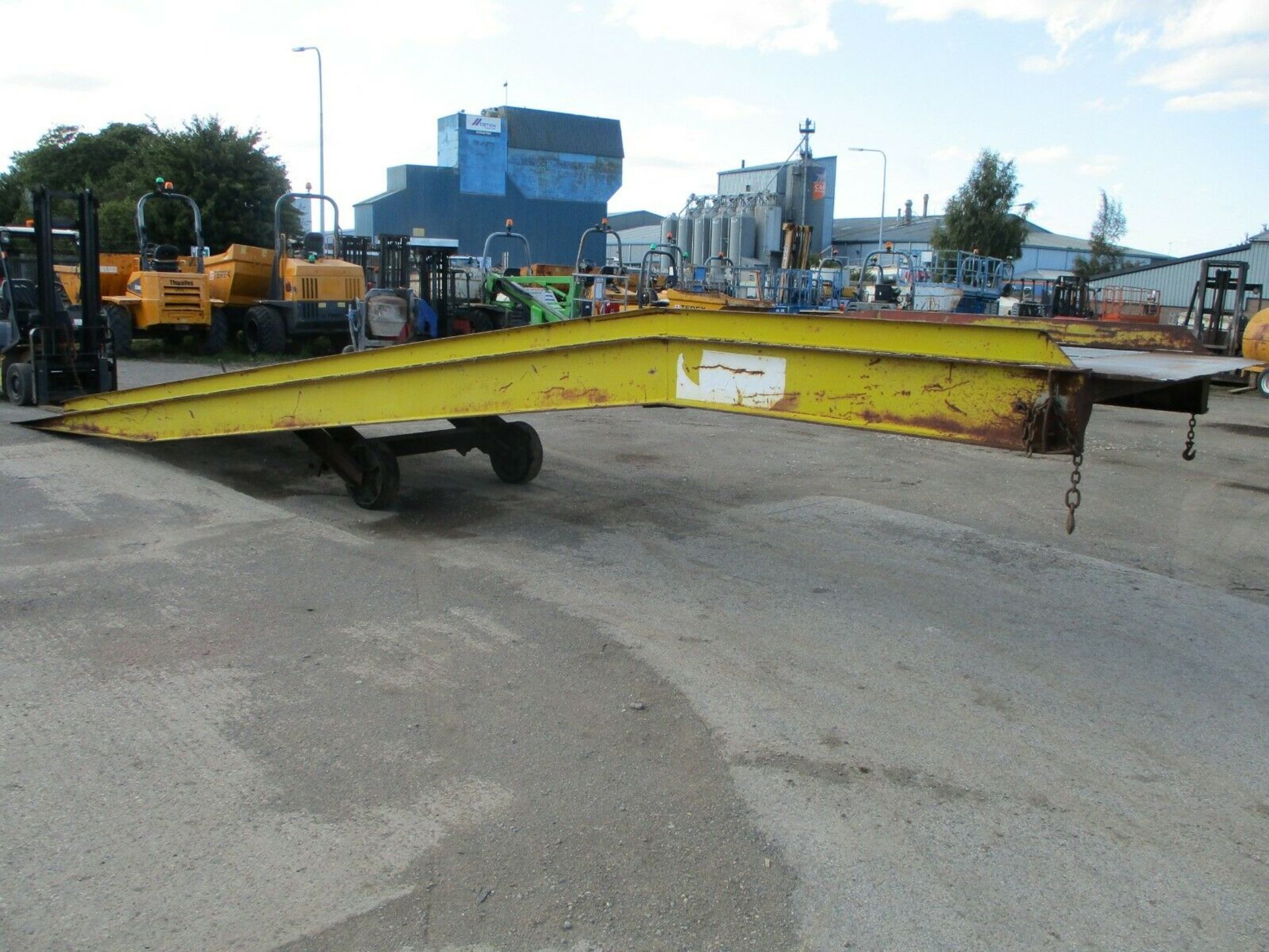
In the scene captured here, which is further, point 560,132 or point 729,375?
point 560,132

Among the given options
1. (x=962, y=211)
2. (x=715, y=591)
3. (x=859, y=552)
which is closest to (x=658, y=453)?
(x=859, y=552)

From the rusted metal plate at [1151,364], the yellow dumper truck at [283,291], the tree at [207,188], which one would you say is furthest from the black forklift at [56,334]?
the tree at [207,188]

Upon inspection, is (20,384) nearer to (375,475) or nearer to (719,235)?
(375,475)

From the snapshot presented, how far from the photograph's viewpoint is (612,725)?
4.29m

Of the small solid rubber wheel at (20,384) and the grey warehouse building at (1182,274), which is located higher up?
the grey warehouse building at (1182,274)

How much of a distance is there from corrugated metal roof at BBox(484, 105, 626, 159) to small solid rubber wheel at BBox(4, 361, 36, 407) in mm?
50334

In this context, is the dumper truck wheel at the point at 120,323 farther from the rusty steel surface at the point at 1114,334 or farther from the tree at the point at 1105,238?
the tree at the point at 1105,238

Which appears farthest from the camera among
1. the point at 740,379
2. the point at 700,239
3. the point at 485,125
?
the point at 485,125

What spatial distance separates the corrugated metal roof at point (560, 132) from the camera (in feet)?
194

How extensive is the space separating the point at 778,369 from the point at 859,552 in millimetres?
2270

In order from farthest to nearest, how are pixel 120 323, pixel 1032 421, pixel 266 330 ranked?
pixel 266 330 < pixel 120 323 < pixel 1032 421

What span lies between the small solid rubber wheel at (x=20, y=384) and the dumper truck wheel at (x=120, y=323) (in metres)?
5.30

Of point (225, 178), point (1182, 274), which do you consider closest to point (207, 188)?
point (225, 178)

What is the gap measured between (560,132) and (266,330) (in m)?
46.7
